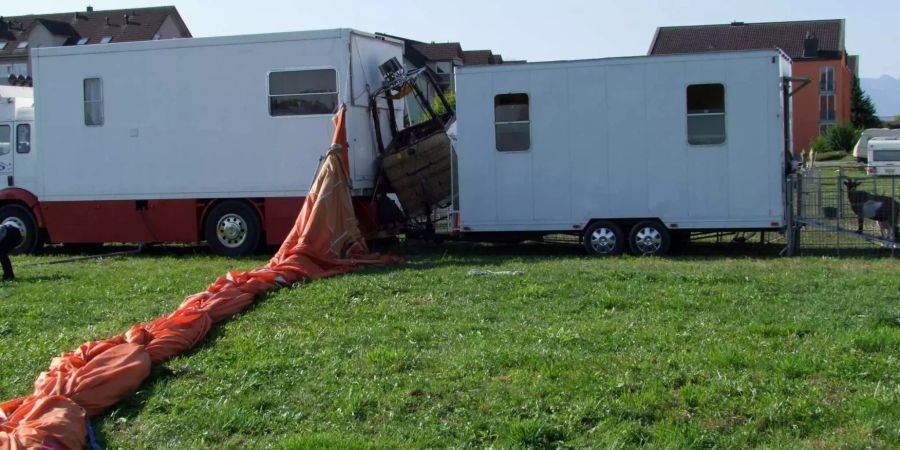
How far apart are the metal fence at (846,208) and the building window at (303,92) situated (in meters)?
6.86

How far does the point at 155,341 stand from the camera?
7.68 meters

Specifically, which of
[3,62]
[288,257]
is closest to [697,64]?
[288,257]

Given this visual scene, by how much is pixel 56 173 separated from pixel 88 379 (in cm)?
1047

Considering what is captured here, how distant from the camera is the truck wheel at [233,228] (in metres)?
15.5

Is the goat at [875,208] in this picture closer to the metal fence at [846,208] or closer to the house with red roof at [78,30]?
the metal fence at [846,208]

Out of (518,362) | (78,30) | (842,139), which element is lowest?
(518,362)

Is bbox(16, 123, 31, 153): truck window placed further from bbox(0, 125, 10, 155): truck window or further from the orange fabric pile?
the orange fabric pile

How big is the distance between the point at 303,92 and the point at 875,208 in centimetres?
841

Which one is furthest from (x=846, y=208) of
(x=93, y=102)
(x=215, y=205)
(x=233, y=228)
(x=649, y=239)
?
(x=93, y=102)

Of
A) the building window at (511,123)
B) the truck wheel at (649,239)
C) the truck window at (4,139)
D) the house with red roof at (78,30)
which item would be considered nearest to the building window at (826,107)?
the house with red roof at (78,30)

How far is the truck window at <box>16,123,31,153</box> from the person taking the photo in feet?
55.1

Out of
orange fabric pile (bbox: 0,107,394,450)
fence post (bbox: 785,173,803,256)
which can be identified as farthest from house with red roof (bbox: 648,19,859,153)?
orange fabric pile (bbox: 0,107,394,450)

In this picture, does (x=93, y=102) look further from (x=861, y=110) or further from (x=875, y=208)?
(x=861, y=110)

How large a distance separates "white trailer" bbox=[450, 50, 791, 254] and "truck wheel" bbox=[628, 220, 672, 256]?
1cm
